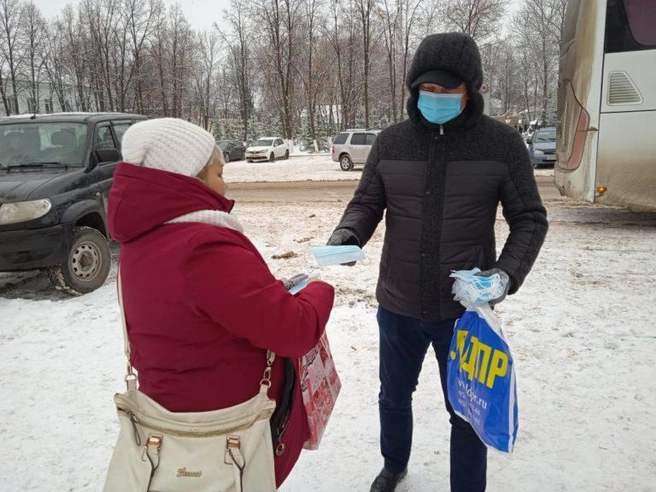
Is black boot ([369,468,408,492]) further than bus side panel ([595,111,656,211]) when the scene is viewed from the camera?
No

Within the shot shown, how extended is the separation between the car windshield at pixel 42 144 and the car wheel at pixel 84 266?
3.44 ft

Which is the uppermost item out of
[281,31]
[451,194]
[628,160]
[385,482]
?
[281,31]

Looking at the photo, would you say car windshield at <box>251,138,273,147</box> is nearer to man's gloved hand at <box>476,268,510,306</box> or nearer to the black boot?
the black boot

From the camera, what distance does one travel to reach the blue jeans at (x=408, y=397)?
2324 mm

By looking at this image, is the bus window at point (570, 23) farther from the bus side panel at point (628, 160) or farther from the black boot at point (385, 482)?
the black boot at point (385, 482)

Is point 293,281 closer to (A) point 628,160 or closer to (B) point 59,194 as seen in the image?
(B) point 59,194

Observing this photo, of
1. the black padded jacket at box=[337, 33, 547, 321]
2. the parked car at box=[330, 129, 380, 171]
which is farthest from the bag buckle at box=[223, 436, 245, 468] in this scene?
the parked car at box=[330, 129, 380, 171]

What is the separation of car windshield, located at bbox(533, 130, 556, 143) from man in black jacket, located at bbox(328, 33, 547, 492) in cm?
A: 2051

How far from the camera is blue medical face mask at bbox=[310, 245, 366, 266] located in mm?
2062

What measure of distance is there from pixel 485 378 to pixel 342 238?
0.89 metres

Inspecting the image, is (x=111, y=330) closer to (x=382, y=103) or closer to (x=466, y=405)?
(x=466, y=405)

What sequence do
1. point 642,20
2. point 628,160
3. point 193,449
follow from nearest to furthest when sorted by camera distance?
1. point 193,449
2. point 642,20
3. point 628,160

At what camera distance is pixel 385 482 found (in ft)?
8.70

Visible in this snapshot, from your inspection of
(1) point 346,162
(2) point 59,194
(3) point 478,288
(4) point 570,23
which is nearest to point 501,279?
(3) point 478,288
